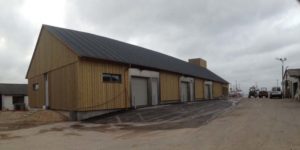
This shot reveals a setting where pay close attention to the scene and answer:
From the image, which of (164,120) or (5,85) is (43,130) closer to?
(164,120)

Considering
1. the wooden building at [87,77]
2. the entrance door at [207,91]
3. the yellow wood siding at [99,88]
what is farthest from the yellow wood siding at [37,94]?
the entrance door at [207,91]

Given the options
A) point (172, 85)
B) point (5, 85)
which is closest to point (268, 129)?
point (172, 85)

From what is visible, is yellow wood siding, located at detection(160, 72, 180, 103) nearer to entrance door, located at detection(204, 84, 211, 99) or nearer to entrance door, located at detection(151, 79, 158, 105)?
entrance door, located at detection(151, 79, 158, 105)

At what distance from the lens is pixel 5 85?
53875 mm

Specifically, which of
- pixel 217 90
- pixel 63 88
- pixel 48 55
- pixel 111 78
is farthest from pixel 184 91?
pixel 217 90

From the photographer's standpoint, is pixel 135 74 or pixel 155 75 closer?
pixel 135 74

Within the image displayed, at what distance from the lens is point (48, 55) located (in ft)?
84.8

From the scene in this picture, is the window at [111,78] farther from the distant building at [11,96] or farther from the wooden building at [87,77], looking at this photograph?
the distant building at [11,96]

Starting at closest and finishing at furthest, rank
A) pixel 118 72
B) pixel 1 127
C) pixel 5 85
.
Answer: pixel 1 127
pixel 118 72
pixel 5 85

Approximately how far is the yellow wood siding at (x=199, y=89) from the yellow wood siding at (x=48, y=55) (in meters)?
18.9

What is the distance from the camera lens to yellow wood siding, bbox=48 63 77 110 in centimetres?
2105

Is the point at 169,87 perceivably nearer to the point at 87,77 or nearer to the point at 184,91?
the point at 184,91

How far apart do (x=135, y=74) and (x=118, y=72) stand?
2.25 meters

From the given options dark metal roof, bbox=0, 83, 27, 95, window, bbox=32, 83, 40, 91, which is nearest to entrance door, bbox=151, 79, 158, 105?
window, bbox=32, 83, 40, 91
